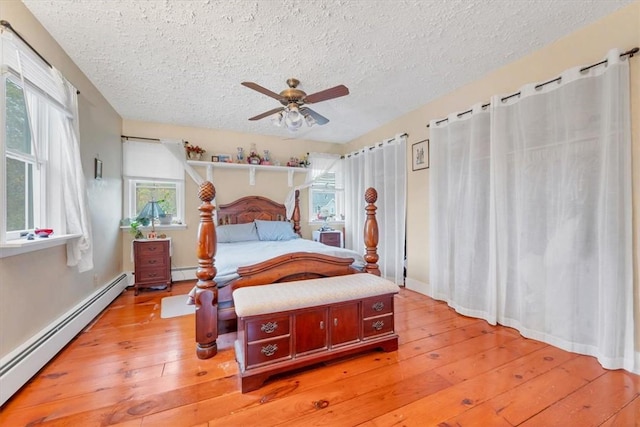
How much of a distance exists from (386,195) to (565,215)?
7.47 ft

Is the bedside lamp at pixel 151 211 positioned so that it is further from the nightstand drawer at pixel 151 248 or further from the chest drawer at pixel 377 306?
the chest drawer at pixel 377 306

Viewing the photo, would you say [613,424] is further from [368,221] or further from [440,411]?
[368,221]

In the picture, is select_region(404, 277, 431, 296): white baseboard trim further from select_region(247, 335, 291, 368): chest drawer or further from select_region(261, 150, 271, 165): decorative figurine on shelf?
select_region(261, 150, 271, 165): decorative figurine on shelf

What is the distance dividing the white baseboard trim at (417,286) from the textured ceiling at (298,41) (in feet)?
8.15

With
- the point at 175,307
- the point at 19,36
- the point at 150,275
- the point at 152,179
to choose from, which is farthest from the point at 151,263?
the point at 19,36

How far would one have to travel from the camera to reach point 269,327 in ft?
5.82

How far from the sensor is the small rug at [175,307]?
9.58 feet

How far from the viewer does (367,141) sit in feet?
15.7

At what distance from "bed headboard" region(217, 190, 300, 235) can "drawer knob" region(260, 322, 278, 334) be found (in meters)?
2.95

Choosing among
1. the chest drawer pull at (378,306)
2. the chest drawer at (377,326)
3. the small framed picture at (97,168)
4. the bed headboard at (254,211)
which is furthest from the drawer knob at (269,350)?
the bed headboard at (254,211)

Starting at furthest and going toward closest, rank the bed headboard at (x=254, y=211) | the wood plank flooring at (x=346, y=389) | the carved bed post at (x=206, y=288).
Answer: the bed headboard at (x=254, y=211) < the carved bed post at (x=206, y=288) < the wood plank flooring at (x=346, y=389)

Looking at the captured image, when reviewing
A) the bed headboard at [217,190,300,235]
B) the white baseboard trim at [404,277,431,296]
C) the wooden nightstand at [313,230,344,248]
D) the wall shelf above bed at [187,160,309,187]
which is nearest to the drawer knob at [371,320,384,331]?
the white baseboard trim at [404,277,431,296]

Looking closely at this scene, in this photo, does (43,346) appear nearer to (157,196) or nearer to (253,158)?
(157,196)

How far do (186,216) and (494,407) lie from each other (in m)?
4.43
